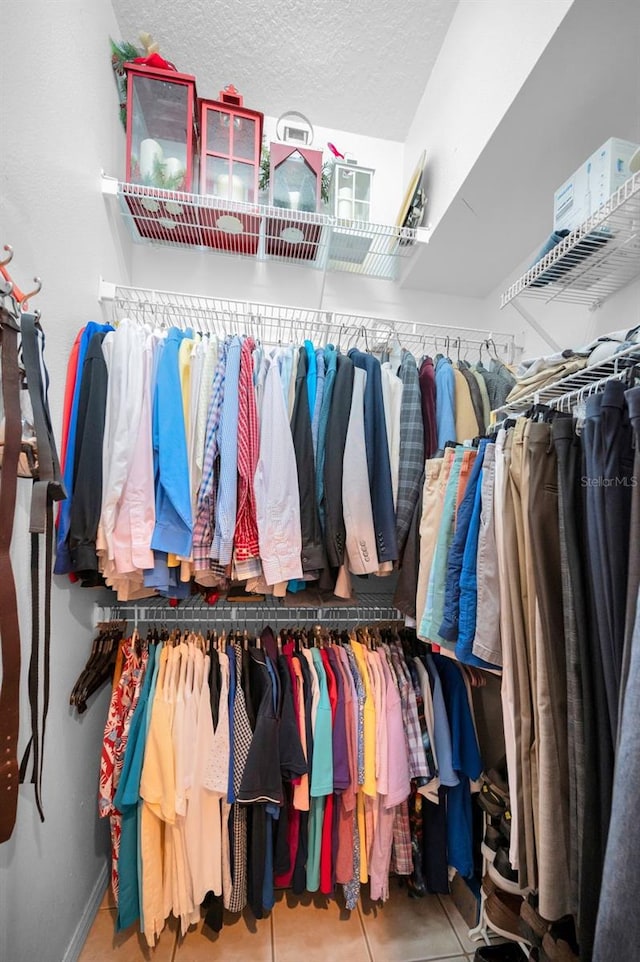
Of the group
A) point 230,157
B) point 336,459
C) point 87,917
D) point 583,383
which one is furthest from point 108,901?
point 230,157

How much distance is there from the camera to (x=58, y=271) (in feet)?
3.55

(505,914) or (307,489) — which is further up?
(307,489)

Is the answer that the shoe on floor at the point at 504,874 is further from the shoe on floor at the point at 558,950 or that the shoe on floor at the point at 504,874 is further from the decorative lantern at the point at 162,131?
the decorative lantern at the point at 162,131

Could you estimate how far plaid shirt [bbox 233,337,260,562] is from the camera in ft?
3.87

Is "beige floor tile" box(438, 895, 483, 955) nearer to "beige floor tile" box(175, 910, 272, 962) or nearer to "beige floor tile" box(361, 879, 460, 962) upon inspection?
"beige floor tile" box(361, 879, 460, 962)

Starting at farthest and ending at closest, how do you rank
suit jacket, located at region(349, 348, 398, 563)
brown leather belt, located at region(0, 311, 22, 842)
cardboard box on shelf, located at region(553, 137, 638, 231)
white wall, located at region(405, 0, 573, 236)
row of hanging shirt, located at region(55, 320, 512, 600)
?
suit jacket, located at region(349, 348, 398, 563)
row of hanging shirt, located at region(55, 320, 512, 600)
white wall, located at region(405, 0, 573, 236)
cardboard box on shelf, located at region(553, 137, 638, 231)
brown leather belt, located at region(0, 311, 22, 842)

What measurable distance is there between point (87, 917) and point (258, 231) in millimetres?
2597

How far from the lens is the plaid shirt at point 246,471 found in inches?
46.5

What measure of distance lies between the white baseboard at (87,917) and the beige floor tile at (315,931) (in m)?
0.61

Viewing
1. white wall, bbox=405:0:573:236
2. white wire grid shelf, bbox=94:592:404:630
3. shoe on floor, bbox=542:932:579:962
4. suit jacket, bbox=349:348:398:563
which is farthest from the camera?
white wire grid shelf, bbox=94:592:404:630

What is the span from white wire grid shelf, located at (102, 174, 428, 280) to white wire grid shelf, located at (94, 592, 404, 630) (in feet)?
4.92

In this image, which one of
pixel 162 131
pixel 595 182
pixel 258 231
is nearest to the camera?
pixel 595 182

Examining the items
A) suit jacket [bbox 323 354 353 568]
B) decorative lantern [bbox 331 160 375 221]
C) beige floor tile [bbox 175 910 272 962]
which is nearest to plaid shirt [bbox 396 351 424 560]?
suit jacket [bbox 323 354 353 568]

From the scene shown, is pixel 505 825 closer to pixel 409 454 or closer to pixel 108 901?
pixel 409 454
